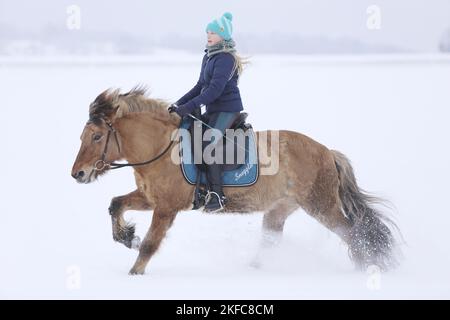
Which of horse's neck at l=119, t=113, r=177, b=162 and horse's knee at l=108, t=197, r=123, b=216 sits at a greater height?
horse's neck at l=119, t=113, r=177, b=162

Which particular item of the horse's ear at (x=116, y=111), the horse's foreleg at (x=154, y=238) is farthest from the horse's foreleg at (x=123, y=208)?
the horse's ear at (x=116, y=111)

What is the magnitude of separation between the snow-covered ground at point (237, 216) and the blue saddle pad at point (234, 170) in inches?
26.2

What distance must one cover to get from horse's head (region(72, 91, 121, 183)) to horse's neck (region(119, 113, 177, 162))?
90mm

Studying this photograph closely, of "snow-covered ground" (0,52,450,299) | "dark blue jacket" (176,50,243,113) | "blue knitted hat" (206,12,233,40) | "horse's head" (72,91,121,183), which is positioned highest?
"blue knitted hat" (206,12,233,40)

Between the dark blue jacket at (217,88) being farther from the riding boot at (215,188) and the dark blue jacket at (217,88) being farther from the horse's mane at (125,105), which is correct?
the riding boot at (215,188)

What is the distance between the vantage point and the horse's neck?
5.39 m

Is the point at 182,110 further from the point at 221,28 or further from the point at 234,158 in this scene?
the point at 221,28

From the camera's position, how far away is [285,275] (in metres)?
5.69

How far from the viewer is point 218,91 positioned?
17.5ft

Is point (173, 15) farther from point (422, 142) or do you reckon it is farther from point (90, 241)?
point (90, 241)

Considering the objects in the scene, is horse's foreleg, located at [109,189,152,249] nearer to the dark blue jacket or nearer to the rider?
the rider

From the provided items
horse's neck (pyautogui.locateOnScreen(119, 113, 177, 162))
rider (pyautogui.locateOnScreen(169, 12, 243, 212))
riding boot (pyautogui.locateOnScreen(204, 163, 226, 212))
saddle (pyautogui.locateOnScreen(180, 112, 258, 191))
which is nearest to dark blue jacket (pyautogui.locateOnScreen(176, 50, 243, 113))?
rider (pyautogui.locateOnScreen(169, 12, 243, 212))

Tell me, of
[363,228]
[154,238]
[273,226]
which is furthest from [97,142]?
[363,228]

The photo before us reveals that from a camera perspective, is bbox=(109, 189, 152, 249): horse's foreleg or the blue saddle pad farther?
bbox=(109, 189, 152, 249): horse's foreleg
